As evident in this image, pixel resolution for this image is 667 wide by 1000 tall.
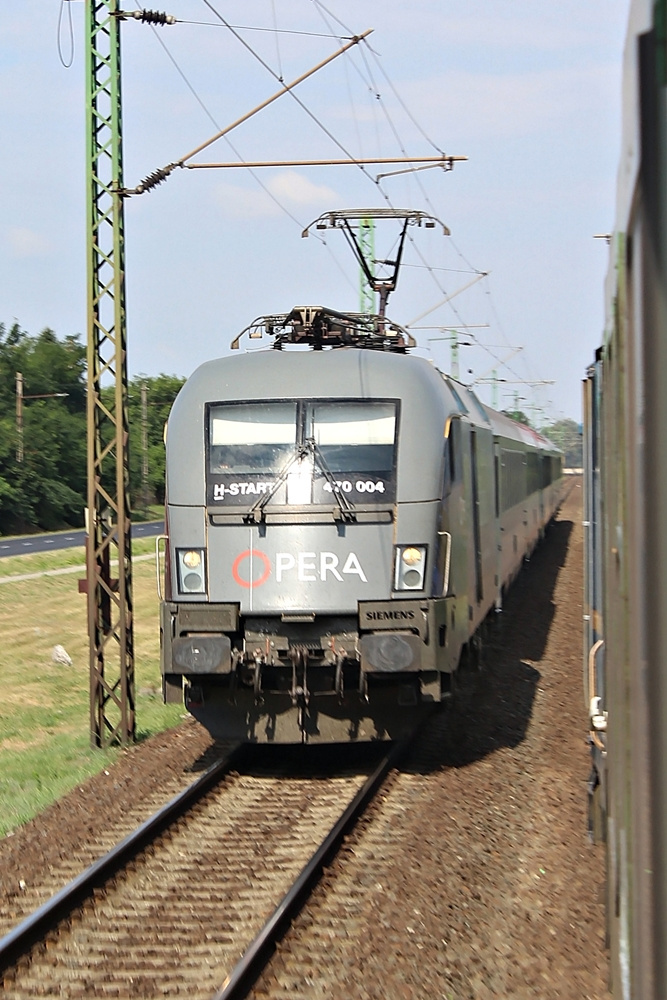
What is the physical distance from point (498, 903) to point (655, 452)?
5.26 metres

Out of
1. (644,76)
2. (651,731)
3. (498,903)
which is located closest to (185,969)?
(498,903)

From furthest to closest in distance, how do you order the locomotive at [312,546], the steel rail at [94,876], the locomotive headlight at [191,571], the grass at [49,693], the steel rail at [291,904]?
the grass at [49,693] → the locomotive headlight at [191,571] → the locomotive at [312,546] → the steel rail at [94,876] → the steel rail at [291,904]

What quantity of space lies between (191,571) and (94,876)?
286cm

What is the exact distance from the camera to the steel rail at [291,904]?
544cm

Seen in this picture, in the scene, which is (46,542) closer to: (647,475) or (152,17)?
(152,17)

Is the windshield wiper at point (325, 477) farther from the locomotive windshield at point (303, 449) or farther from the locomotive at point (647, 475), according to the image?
the locomotive at point (647, 475)

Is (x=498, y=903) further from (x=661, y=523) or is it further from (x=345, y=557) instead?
(x=661, y=523)

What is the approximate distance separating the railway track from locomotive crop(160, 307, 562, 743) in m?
0.70

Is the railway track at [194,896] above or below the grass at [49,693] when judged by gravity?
above

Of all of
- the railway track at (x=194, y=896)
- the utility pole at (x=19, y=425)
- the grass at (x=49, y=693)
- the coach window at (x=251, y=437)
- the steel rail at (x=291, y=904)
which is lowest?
the grass at (x=49, y=693)

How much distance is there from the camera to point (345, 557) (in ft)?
29.3

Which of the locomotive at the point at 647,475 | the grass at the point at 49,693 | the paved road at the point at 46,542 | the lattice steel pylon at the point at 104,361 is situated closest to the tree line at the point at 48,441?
the paved road at the point at 46,542

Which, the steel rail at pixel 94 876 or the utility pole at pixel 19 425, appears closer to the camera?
the steel rail at pixel 94 876

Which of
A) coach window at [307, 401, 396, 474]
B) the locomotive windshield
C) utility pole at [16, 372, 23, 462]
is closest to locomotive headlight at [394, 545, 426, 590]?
the locomotive windshield
